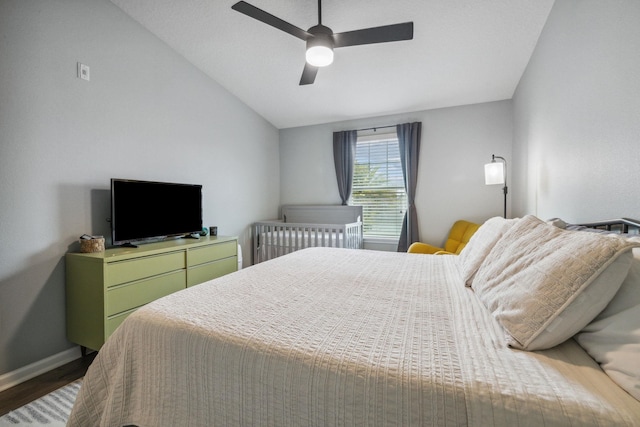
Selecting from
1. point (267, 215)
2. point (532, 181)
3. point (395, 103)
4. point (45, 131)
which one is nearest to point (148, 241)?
point (45, 131)

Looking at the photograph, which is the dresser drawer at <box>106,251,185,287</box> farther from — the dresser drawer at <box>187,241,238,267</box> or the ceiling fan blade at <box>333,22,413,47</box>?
the ceiling fan blade at <box>333,22,413,47</box>

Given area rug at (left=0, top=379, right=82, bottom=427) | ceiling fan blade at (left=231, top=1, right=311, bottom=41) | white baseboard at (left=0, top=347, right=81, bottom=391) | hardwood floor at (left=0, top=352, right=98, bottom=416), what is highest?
ceiling fan blade at (left=231, top=1, right=311, bottom=41)

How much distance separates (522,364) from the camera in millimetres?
768

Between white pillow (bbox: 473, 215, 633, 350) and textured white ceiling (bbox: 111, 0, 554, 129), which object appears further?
textured white ceiling (bbox: 111, 0, 554, 129)

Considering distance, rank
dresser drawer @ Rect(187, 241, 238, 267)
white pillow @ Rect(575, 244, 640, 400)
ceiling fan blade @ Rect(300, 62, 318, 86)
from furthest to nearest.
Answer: dresser drawer @ Rect(187, 241, 238, 267), ceiling fan blade @ Rect(300, 62, 318, 86), white pillow @ Rect(575, 244, 640, 400)

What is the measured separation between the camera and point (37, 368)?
2.03 meters

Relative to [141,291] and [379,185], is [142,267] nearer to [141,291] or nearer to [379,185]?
[141,291]

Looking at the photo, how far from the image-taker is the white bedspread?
2.21ft

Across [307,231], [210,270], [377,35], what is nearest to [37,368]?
[210,270]

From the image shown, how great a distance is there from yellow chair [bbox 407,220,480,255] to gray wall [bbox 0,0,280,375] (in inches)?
107

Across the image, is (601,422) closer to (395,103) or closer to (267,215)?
(395,103)

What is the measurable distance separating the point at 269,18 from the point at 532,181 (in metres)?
2.60

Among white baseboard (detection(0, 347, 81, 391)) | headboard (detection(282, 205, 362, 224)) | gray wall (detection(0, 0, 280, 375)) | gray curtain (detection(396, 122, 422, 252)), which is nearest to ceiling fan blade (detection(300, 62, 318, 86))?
gray wall (detection(0, 0, 280, 375))

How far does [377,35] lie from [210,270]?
8.11 feet
